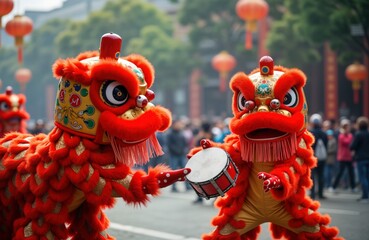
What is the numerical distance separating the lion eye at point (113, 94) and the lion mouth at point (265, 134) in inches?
49.8

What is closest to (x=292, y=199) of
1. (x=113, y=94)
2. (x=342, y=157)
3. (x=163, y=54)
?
(x=113, y=94)

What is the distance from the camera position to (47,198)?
5.42m

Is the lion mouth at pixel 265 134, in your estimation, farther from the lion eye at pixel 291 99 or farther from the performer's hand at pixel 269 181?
the performer's hand at pixel 269 181

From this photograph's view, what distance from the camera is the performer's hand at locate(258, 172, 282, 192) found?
5.49 metres

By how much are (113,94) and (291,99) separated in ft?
5.54

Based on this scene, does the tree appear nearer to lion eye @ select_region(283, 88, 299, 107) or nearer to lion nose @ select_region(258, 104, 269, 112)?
lion eye @ select_region(283, 88, 299, 107)

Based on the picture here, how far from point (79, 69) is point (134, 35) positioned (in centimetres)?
→ 3210

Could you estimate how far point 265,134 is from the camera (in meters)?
6.02

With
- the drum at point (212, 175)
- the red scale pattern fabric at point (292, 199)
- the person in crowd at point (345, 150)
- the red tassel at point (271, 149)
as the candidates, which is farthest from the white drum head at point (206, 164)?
the person in crowd at point (345, 150)

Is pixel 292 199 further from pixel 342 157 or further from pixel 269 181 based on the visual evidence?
pixel 342 157

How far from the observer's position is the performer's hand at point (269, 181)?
549 cm

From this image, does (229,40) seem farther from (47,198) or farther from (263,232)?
(47,198)

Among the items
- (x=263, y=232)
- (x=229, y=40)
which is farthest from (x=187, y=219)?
(x=229, y=40)

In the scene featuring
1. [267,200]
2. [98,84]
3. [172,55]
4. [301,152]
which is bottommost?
[172,55]
